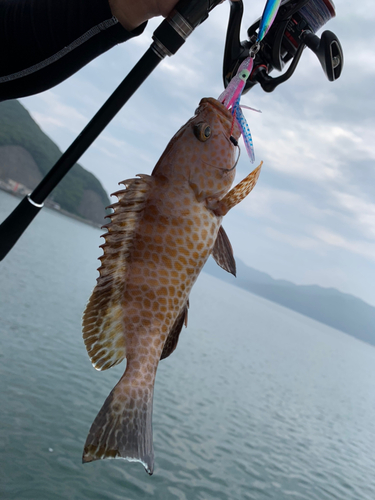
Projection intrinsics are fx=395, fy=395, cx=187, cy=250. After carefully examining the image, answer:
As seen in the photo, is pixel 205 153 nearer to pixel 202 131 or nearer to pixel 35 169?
pixel 202 131

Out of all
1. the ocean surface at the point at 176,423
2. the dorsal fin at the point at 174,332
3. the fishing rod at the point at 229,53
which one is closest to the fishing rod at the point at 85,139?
the fishing rod at the point at 229,53

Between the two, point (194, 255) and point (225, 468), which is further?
point (225, 468)

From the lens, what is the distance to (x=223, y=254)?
1.93 meters

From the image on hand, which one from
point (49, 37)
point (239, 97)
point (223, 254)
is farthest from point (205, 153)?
point (49, 37)

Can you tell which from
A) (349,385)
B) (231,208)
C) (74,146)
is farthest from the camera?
(349,385)

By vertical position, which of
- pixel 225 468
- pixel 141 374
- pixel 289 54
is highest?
pixel 289 54

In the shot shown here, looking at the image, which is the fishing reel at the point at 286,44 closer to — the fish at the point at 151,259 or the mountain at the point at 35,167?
the fish at the point at 151,259

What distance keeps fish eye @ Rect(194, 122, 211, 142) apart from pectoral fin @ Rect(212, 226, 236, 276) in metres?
0.46

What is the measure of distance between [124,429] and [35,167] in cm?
14190

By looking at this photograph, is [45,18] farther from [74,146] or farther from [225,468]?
[225,468]

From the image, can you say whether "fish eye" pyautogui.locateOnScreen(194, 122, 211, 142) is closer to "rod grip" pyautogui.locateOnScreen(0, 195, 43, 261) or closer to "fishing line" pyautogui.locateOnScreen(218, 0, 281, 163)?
"fishing line" pyautogui.locateOnScreen(218, 0, 281, 163)

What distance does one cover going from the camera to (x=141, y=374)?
5.15ft

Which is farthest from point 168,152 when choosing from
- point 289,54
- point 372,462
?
point 372,462

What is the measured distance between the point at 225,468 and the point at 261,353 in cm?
3162
